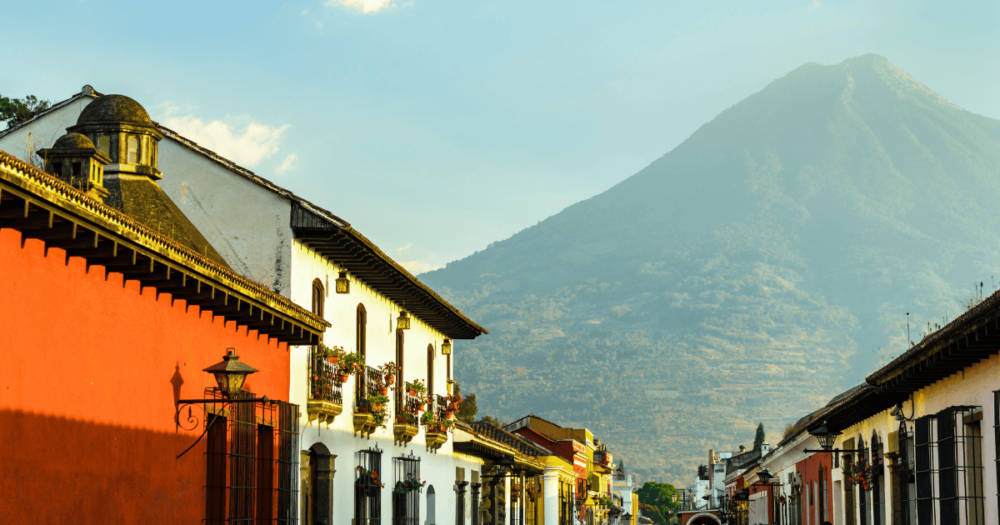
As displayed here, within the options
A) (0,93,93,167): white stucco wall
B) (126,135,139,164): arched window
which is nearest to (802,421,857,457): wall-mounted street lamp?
(126,135,139,164): arched window

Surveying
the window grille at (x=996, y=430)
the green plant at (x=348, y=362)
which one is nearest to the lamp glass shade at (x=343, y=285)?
the green plant at (x=348, y=362)

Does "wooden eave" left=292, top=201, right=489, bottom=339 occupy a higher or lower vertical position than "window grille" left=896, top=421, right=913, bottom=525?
higher

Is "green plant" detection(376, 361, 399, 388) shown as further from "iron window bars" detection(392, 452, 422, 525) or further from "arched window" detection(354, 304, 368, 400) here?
"iron window bars" detection(392, 452, 422, 525)

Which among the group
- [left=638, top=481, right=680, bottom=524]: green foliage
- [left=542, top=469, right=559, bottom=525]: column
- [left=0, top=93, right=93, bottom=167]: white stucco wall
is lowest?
[left=638, top=481, right=680, bottom=524]: green foliage

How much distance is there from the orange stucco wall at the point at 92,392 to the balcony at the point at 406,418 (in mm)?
10634

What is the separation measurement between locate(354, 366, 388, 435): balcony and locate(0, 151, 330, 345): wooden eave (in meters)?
5.21

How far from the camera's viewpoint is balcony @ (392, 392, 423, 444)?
81.5ft

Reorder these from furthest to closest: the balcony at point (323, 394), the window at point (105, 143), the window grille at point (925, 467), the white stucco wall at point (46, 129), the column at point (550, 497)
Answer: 1. the column at point (550, 497)
2. the white stucco wall at point (46, 129)
3. the balcony at point (323, 394)
4. the window at point (105, 143)
5. the window grille at point (925, 467)

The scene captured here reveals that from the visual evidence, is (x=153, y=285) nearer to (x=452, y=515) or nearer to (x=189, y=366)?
(x=189, y=366)

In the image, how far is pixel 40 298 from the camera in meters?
10.2

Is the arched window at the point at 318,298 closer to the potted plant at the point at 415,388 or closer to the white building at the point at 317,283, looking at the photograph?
the white building at the point at 317,283

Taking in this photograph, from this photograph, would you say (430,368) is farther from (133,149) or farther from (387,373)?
(133,149)

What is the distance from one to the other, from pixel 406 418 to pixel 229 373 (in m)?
11.6

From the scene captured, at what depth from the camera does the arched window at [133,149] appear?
17.8 m
